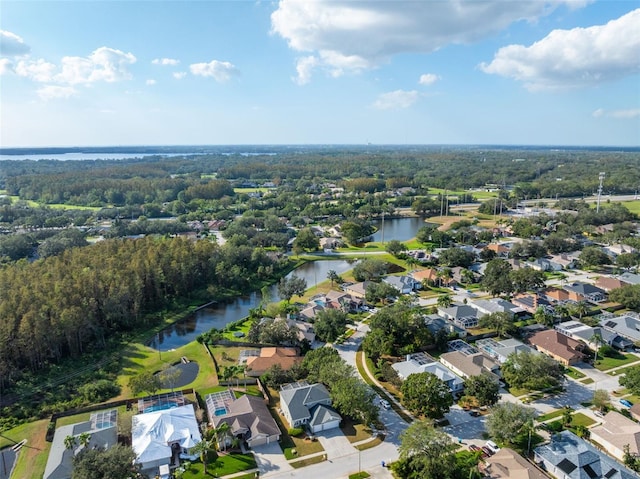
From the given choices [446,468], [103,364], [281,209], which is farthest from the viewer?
[281,209]

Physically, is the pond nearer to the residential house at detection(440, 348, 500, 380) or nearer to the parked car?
the residential house at detection(440, 348, 500, 380)

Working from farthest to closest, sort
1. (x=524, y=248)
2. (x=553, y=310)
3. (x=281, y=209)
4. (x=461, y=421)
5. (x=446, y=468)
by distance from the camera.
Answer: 1. (x=281, y=209)
2. (x=524, y=248)
3. (x=553, y=310)
4. (x=461, y=421)
5. (x=446, y=468)

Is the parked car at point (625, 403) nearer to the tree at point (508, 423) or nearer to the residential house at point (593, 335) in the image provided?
the residential house at point (593, 335)

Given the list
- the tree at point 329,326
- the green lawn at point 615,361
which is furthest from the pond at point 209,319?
the green lawn at point 615,361

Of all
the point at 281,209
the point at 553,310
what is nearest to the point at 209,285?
the point at 553,310

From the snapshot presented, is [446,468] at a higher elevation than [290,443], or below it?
higher

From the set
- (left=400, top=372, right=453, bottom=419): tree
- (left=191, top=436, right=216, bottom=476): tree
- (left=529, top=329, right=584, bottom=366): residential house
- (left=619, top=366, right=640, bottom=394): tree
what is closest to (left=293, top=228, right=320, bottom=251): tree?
(left=529, top=329, right=584, bottom=366): residential house

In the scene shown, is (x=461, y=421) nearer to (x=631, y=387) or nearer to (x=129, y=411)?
(x=631, y=387)

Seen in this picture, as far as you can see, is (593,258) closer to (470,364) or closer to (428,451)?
(470,364)
